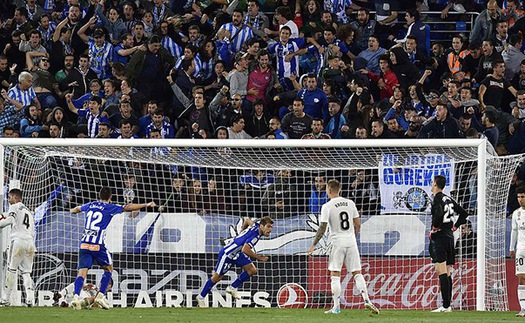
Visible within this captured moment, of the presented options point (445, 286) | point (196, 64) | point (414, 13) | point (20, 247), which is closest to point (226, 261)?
point (20, 247)

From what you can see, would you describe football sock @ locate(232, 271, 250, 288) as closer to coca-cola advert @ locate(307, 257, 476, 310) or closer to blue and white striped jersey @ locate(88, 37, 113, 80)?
coca-cola advert @ locate(307, 257, 476, 310)

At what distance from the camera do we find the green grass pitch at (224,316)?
44.7 ft

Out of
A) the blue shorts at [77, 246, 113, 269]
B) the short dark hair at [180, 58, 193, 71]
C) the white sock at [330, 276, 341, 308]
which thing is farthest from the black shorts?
the short dark hair at [180, 58, 193, 71]

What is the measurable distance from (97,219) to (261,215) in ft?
11.2

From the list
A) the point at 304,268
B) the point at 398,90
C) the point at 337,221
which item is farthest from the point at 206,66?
the point at 337,221

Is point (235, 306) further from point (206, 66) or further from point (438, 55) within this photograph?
point (438, 55)

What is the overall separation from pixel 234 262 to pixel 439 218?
328cm

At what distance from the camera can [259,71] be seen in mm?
21281

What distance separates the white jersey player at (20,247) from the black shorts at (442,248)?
222 inches

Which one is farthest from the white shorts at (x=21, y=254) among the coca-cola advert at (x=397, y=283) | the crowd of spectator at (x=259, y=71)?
the coca-cola advert at (x=397, y=283)

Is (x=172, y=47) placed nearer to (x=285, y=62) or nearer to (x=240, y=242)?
(x=285, y=62)

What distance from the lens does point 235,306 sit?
712 inches

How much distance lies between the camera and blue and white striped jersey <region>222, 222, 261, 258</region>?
1739 cm

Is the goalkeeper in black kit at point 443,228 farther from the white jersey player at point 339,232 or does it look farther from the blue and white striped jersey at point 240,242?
the blue and white striped jersey at point 240,242
